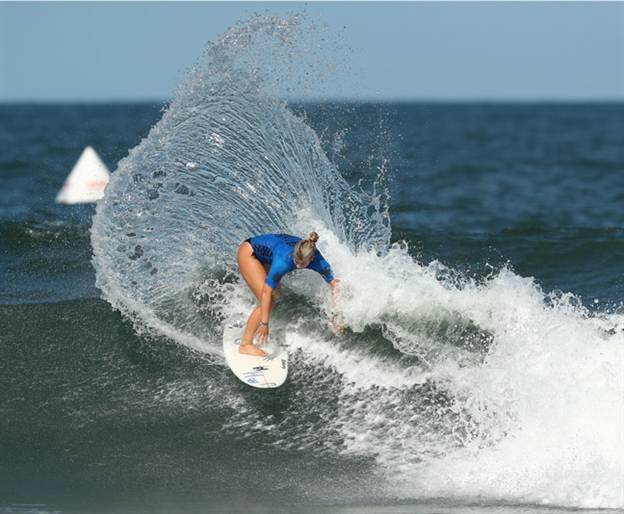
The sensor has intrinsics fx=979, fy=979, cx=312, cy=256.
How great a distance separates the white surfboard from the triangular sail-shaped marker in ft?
39.2

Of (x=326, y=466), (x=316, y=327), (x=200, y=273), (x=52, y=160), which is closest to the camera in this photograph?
(x=326, y=466)

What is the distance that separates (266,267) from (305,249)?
0.85 meters

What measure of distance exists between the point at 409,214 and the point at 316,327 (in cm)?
1107

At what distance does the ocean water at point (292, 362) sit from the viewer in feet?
26.2

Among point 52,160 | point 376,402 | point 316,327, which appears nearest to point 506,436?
point 376,402

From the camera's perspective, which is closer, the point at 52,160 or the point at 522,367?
the point at 522,367

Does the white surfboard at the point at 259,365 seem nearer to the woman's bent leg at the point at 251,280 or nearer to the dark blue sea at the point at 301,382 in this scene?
the woman's bent leg at the point at 251,280

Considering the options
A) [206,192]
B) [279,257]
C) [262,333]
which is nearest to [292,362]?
[262,333]

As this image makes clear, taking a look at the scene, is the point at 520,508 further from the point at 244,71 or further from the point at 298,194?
the point at 244,71

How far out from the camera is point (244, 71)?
11078mm

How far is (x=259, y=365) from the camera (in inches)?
363

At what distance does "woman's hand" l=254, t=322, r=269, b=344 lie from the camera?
8972mm

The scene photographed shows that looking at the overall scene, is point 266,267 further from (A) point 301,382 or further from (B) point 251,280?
(A) point 301,382

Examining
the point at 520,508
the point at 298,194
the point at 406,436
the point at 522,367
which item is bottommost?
the point at 520,508
